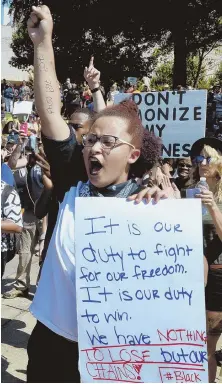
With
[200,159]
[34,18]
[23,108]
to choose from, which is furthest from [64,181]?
[23,108]

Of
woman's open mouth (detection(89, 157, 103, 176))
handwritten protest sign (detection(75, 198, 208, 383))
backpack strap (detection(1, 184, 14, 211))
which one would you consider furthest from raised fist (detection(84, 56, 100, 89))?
handwritten protest sign (detection(75, 198, 208, 383))

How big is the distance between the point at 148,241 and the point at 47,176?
1720 mm

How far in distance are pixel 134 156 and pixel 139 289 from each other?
0.51m

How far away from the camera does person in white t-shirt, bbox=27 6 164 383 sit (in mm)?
1745

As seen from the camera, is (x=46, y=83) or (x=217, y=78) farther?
(x=217, y=78)

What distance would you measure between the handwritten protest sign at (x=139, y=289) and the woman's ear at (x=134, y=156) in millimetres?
253

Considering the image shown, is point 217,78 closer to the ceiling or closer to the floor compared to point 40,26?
closer to the ceiling

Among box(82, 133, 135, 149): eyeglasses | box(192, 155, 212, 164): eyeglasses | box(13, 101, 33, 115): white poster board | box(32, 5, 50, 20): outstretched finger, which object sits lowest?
box(192, 155, 212, 164): eyeglasses

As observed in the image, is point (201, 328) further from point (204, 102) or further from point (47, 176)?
point (204, 102)

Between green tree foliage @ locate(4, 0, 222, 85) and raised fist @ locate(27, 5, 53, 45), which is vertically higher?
green tree foliage @ locate(4, 0, 222, 85)

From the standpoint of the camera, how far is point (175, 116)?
4.30m

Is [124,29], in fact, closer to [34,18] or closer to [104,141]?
[34,18]

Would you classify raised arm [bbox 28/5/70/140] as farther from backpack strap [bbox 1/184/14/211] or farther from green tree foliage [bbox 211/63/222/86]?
green tree foliage [bbox 211/63/222/86]

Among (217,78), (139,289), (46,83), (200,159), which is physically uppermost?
(217,78)
